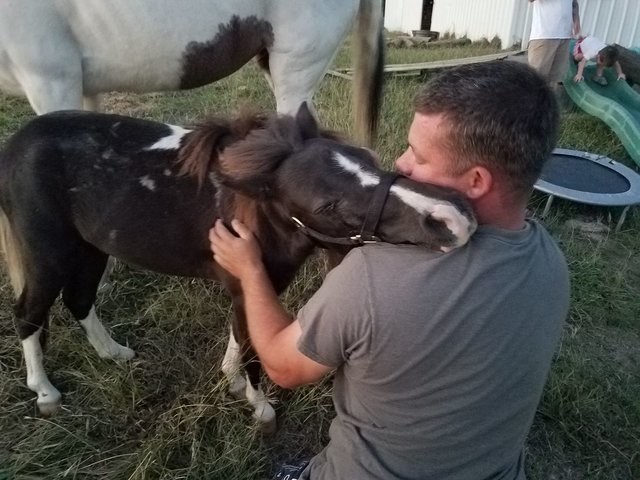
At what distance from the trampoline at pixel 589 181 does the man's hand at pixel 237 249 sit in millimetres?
2438

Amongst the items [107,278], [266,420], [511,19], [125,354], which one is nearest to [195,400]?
[266,420]

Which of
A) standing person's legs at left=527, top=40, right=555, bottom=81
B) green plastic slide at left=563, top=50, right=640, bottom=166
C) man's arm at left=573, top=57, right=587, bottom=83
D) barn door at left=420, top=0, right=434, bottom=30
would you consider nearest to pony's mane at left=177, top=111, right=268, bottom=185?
green plastic slide at left=563, top=50, right=640, bottom=166

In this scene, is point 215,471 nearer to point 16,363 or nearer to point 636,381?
point 16,363

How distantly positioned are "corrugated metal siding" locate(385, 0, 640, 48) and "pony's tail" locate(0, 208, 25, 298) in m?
9.31

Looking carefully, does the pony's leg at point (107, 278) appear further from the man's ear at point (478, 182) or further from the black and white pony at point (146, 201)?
the man's ear at point (478, 182)

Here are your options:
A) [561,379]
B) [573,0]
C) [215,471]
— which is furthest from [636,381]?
[573,0]

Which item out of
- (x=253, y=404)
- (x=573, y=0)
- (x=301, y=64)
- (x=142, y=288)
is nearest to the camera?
(x=253, y=404)

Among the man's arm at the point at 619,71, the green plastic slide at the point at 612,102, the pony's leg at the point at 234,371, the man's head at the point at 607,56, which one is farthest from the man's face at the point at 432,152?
the man's arm at the point at 619,71

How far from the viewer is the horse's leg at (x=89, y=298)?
7.16ft

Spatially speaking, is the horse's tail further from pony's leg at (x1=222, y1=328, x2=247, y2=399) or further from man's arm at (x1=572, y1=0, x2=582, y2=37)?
man's arm at (x1=572, y1=0, x2=582, y2=37)

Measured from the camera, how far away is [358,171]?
1.46m

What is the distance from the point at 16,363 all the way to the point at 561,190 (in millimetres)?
3373

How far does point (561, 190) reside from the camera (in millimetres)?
3746

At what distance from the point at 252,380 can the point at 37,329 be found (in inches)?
33.9
